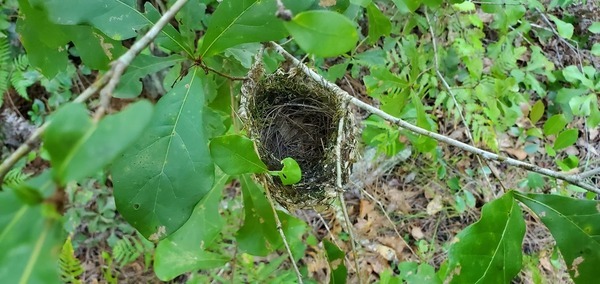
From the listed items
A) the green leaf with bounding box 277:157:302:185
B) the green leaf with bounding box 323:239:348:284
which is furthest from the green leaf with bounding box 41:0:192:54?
the green leaf with bounding box 323:239:348:284

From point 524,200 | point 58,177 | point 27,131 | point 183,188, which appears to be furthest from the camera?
point 27,131

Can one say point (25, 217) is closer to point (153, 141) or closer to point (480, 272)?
point (153, 141)

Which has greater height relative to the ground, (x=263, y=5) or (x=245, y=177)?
(x=263, y=5)

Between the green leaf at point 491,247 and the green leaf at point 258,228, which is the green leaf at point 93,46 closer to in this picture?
the green leaf at point 258,228

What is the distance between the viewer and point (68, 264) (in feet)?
5.90

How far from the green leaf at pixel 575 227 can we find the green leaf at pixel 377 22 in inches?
21.4

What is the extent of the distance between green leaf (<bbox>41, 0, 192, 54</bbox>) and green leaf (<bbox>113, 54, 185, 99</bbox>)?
0.06m

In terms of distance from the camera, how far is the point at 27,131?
2340 mm

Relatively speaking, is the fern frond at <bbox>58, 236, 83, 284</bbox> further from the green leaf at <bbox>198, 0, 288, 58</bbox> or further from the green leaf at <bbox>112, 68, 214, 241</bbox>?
the green leaf at <bbox>198, 0, 288, 58</bbox>

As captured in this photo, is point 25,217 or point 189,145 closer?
point 25,217

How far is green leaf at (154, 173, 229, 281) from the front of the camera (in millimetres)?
1228

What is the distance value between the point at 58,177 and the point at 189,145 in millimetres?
481

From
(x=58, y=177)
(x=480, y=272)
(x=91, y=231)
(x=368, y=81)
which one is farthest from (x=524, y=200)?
(x=91, y=231)

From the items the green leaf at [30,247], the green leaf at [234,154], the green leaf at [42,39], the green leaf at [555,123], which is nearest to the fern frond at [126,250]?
the green leaf at [42,39]
